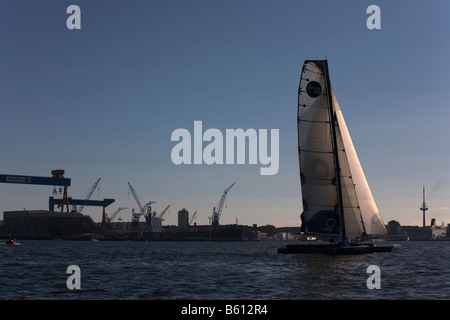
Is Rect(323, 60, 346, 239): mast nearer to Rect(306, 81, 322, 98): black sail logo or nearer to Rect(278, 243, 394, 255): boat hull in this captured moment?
Rect(306, 81, 322, 98): black sail logo

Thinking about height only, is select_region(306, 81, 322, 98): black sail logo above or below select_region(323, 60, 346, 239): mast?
above

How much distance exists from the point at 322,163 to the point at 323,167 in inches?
17.5

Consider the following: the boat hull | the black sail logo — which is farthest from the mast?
the boat hull

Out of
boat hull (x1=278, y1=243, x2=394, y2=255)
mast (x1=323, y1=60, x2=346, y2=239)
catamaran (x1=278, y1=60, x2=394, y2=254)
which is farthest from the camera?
catamaran (x1=278, y1=60, x2=394, y2=254)

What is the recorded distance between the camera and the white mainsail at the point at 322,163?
55219 millimetres

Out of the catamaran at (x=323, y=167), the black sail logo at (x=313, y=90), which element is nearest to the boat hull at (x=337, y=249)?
the catamaran at (x=323, y=167)

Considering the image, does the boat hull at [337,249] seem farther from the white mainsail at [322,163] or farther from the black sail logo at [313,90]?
the black sail logo at [313,90]

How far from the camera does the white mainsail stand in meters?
55.2

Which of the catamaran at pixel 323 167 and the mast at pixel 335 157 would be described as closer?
the mast at pixel 335 157

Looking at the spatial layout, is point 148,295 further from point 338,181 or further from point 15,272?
point 338,181

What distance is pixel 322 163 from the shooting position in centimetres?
5541

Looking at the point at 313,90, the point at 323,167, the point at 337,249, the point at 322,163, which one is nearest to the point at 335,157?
the point at 322,163

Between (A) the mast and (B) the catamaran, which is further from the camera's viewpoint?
(B) the catamaran
